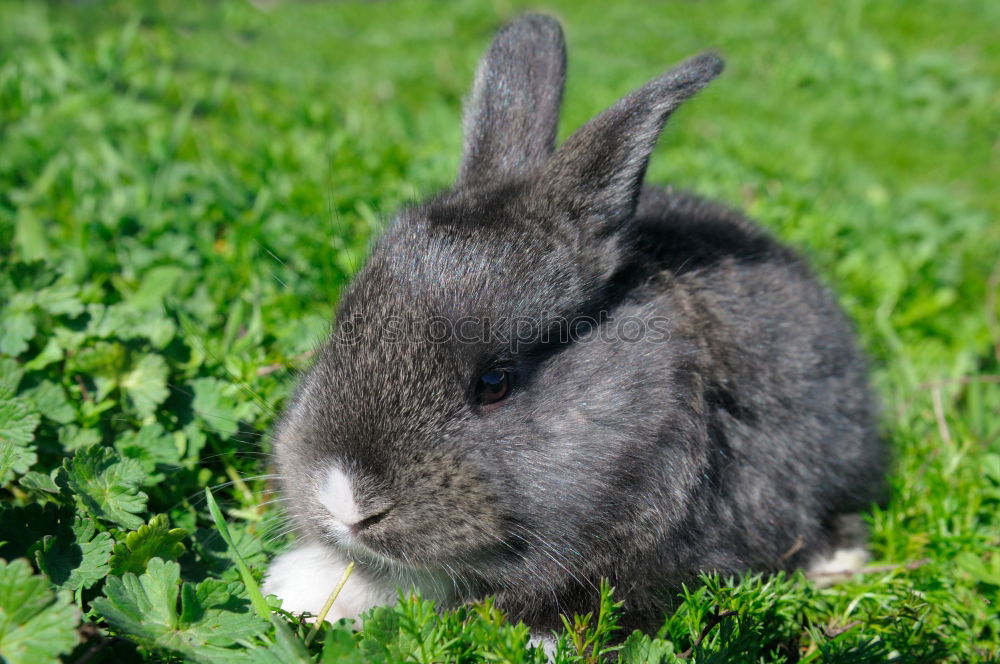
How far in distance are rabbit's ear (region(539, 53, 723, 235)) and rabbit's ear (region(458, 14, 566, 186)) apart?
1.35 feet

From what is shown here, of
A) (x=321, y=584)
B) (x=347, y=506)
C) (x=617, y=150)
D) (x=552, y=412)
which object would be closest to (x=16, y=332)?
(x=321, y=584)

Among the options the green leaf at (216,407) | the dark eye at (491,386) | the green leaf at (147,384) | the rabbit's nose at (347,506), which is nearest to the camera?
the rabbit's nose at (347,506)

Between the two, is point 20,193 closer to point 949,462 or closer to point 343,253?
point 343,253

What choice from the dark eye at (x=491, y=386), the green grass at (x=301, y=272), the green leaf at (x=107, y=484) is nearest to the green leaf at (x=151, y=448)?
the green grass at (x=301, y=272)

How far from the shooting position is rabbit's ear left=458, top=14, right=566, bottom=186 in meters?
3.76

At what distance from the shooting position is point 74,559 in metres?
2.76

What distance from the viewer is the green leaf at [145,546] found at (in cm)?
275

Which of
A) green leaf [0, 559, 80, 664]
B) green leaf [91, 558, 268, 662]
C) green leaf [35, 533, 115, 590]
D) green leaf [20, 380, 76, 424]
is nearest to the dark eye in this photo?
green leaf [91, 558, 268, 662]

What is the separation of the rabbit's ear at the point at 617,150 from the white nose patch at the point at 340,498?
4.07 feet

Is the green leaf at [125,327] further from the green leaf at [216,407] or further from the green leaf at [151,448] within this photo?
the green leaf at [151,448]

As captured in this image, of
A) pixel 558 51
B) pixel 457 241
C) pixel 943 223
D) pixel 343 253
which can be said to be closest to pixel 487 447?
pixel 457 241

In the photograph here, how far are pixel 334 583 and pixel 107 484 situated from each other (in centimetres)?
87

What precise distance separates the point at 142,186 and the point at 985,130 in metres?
7.46

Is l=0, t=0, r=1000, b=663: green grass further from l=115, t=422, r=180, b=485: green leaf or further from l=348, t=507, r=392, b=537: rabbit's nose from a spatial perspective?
l=348, t=507, r=392, b=537: rabbit's nose
